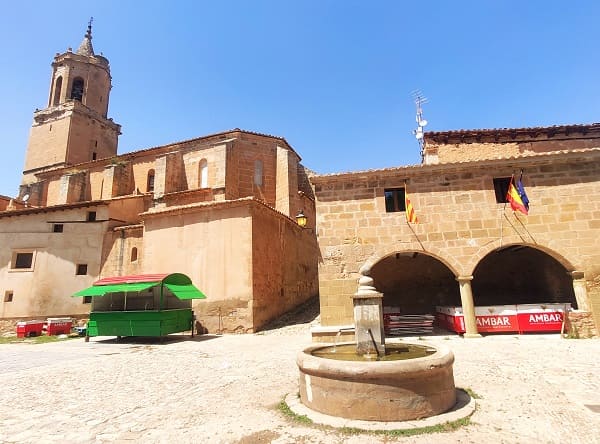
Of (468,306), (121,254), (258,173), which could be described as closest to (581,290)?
(468,306)

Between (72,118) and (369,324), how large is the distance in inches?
1350

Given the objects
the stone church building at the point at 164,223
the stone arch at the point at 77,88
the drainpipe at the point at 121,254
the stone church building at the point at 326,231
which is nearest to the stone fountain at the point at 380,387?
the stone church building at the point at 326,231

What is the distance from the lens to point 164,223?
1484 cm

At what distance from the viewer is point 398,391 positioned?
12.6 ft

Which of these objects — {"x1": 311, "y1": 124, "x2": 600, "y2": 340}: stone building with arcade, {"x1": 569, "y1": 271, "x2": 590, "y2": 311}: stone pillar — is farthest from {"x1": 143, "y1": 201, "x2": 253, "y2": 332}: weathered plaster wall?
{"x1": 569, "y1": 271, "x2": 590, "y2": 311}: stone pillar

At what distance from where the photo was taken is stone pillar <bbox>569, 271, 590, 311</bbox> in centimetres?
942

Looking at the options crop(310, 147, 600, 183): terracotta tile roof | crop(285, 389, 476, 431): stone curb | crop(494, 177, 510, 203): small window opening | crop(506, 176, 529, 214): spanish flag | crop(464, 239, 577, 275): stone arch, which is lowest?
crop(285, 389, 476, 431): stone curb

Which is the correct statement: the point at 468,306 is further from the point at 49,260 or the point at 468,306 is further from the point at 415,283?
the point at 49,260

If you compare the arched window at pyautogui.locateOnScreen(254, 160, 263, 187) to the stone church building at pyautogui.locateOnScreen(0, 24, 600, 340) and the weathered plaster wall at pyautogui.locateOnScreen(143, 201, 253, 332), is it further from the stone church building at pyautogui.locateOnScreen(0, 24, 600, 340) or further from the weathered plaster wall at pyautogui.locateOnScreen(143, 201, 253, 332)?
the weathered plaster wall at pyautogui.locateOnScreen(143, 201, 253, 332)

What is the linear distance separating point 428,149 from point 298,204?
9677 mm

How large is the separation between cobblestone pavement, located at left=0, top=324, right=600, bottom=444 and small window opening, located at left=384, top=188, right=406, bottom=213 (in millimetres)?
4257

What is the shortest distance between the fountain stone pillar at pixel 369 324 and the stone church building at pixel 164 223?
326 inches

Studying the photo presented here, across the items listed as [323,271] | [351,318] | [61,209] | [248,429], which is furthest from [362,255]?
[61,209]

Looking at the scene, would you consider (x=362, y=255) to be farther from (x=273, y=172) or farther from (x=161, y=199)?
(x=161, y=199)
